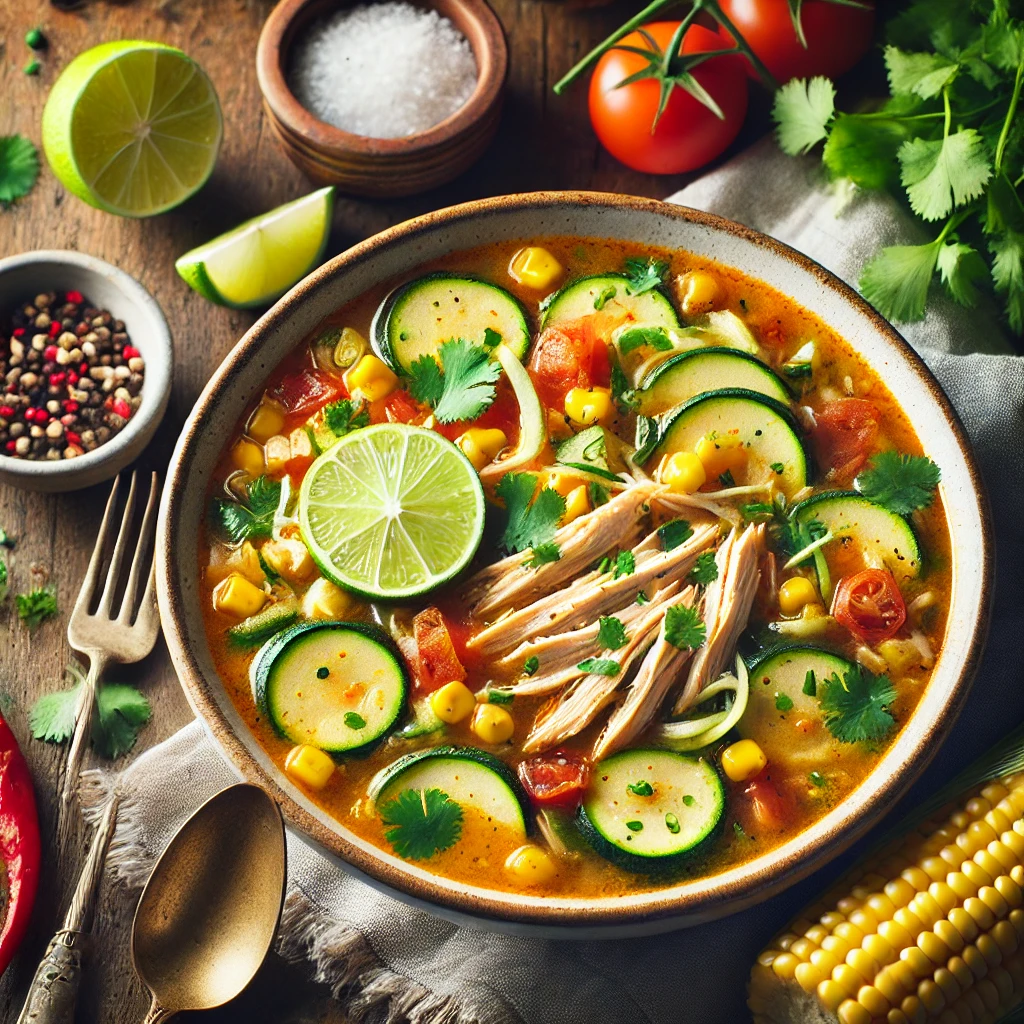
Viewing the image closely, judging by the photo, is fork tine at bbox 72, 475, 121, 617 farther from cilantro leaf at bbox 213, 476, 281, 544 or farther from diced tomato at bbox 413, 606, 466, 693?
diced tomato at bbox 413, 606, 466, 693

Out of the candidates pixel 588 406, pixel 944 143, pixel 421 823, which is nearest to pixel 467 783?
pixel 421 823

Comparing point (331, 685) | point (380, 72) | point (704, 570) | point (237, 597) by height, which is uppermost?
point (380, 72)

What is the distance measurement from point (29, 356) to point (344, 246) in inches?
62.5

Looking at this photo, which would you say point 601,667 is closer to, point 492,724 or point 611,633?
point 611,633

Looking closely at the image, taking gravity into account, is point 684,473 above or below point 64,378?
below

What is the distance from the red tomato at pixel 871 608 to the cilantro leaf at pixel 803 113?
219 centimetres

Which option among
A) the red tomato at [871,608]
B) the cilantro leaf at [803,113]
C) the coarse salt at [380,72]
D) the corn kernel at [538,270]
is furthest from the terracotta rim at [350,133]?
the red tomato at [871,608]

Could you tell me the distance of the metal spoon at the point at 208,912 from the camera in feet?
14.6

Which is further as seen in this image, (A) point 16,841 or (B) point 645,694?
(A) point 16,841

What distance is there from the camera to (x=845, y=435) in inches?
196

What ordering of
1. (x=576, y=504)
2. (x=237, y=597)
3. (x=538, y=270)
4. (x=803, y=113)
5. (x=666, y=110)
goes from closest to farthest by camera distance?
(x=237, y=597) → (x=576, y=504) → (x=538, y=270) → (x=803, y=113) → (x=666, y=110)

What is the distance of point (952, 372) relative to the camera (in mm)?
5340

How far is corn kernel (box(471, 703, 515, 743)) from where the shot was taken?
14.7ft

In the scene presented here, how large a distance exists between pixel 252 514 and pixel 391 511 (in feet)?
2.11
